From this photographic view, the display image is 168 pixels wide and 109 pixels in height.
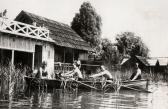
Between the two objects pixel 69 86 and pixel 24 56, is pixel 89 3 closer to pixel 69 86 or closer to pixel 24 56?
pixel 24 56

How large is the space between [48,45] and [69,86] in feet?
23.0

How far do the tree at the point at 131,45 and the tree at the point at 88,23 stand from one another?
2517 cm

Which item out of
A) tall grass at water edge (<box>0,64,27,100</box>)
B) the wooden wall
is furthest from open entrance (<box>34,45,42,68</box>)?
tall grass at water edge (<box>0,64,27,100</box>)

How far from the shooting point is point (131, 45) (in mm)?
62719

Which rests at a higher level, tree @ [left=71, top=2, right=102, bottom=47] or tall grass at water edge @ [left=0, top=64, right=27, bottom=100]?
tree @ [left=71, top=2, right=102, bottom=47]

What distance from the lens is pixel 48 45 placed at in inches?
906

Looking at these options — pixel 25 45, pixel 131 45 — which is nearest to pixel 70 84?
pixel 25 45

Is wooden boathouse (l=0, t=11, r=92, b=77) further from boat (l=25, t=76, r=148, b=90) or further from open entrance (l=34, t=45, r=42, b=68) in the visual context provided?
boat (l=25, t=76, r=148, b=90)

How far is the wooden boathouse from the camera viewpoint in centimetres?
1908

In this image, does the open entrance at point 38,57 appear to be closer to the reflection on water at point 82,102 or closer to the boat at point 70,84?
the boat at point 70,84

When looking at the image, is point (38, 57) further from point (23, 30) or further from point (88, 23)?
point (88, 23)

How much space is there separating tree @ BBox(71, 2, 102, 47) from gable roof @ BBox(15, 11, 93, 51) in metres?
8.90

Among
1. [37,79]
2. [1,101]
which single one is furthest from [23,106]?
[37,79]

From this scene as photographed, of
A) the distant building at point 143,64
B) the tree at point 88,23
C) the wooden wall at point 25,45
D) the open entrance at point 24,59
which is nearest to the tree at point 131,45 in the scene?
the distant building at point 143,64
